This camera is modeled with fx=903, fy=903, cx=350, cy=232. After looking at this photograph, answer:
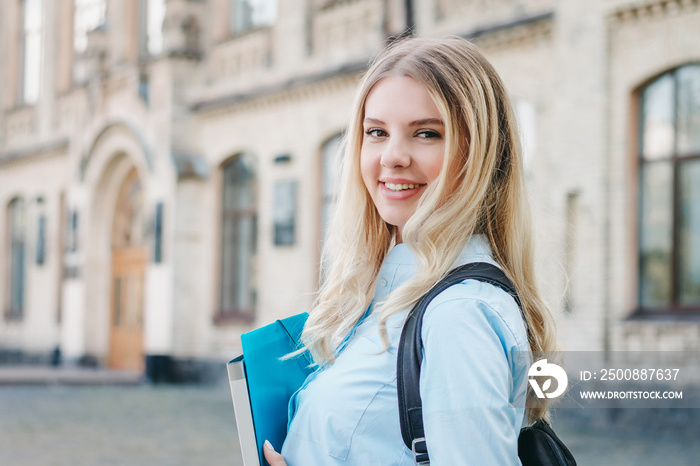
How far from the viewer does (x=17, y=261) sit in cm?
2330

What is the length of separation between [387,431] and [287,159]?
13.6 metres

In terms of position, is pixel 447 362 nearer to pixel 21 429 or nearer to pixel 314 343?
pixel 314 343

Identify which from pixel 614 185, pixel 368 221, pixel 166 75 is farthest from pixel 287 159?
pixel 368 221

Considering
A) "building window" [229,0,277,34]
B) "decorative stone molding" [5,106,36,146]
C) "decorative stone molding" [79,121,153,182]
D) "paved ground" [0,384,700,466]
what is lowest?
"paved ground" [0,384,700,466]

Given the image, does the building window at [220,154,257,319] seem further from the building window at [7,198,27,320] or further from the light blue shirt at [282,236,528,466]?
the light blue shirt at [282,236,528,466]

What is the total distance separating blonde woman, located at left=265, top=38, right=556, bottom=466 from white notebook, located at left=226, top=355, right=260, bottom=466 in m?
0.04

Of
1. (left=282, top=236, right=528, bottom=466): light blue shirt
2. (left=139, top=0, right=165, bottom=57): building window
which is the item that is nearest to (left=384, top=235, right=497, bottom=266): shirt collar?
(left=282, top=236, right=528, bottom=466): light blue shirt

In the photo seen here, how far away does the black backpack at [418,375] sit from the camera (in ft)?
5.24

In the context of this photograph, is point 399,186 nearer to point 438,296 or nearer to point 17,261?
point 438,296

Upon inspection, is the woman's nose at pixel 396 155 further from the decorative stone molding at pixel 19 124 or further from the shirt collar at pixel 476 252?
the decorative stone molding at pixel 19 124

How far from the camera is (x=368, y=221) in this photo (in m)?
2.18

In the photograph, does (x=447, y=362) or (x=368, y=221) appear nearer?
(x=447, y=362)

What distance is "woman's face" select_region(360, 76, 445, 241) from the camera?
184 centimetres

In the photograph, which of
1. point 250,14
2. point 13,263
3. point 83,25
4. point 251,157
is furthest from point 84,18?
point 251,157
